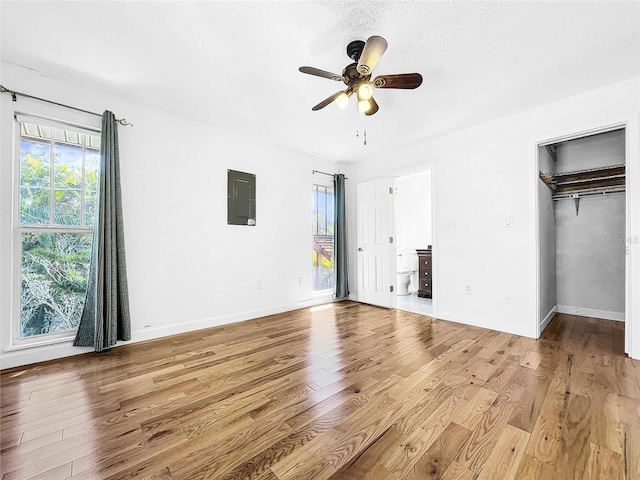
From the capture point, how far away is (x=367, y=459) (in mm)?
1318

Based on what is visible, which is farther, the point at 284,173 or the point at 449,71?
the point at 284,173

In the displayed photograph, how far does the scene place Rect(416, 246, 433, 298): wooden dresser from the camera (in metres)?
5.11

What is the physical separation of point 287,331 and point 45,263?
2481 millimetres

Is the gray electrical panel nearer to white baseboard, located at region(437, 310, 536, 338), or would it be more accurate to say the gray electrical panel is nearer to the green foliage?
the green foliage

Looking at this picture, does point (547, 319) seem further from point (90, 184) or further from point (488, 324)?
point (90, 184)

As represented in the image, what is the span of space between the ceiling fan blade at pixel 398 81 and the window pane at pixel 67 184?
2971 millimetres

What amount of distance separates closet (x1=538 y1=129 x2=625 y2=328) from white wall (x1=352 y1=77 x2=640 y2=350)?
375 mm

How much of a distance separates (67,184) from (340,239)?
3683mm

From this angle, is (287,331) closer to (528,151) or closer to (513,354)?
(513,354)

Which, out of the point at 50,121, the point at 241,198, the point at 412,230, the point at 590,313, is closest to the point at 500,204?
the point at 590,313

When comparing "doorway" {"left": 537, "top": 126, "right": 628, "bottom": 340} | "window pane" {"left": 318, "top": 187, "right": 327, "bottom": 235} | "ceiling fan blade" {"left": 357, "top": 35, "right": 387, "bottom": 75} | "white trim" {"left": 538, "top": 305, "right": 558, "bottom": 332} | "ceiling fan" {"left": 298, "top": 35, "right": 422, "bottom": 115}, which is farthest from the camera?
"window pane" {"left": 318, "top": 187, "right": 327, "bottom": 235}

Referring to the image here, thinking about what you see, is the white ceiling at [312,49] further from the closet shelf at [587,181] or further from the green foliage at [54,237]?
the closet shelf at [587,181]

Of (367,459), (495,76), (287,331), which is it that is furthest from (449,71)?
(287,331)

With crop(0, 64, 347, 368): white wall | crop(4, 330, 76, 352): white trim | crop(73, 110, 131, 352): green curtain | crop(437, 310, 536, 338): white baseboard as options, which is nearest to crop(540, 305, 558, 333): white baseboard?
crop(437, 310, 536, 338): white baseboard
